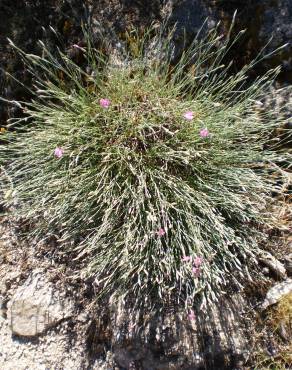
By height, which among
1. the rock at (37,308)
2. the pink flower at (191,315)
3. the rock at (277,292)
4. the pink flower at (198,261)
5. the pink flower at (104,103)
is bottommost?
the rock at (37,308)

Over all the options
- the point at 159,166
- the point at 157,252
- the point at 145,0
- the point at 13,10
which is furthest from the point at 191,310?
the point at 13,10

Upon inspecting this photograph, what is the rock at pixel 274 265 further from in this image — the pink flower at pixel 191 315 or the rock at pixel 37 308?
the rock at pixel 37 308

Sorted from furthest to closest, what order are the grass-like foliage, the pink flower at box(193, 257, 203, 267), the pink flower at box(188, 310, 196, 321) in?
the pink flower at box(188, 310, 196, 321) < the grass-like foliage < the pink flower at box(193, 257, 203, 267)

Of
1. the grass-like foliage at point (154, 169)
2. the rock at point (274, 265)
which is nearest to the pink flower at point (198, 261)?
the grass-like foliage at point (154, 169)

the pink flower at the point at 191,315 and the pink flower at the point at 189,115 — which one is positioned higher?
the pink flower at the point at 189,115

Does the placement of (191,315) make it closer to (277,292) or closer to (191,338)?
(191,338)

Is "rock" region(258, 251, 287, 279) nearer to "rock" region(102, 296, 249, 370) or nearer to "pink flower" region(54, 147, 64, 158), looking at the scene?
"rock" region(102, 296, 249, 370)

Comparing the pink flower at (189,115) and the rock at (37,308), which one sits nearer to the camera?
the pink flower at (189,115)

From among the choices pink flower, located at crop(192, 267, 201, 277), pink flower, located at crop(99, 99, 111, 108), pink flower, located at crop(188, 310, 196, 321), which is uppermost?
pink flower, located at crop(99, 99, 111, 108)

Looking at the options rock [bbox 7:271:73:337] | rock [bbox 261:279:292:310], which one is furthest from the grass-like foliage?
rock [bbox 7:271:73:337]

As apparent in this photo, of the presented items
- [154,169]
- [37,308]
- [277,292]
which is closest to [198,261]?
[154,169]
